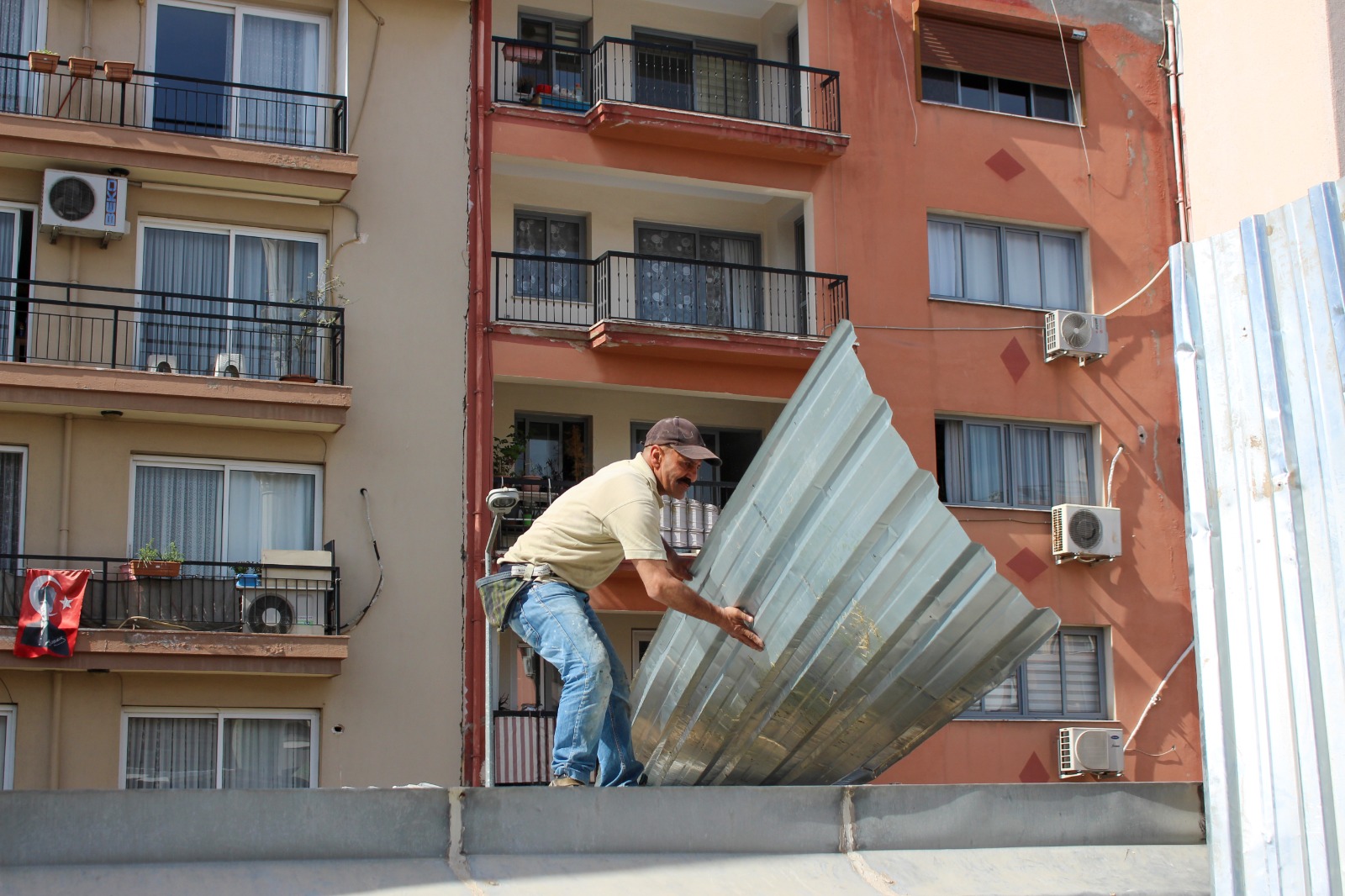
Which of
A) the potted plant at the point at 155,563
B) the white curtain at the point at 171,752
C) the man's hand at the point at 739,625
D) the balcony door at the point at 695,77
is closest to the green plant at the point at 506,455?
the potted plant at the point at 155,563

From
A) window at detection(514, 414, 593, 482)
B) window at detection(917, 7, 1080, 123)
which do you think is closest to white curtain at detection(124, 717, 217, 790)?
window at detection(514, 414, 593, 482)

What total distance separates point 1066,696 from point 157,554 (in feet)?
42.9

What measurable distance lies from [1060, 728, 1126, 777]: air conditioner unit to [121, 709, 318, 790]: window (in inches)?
415

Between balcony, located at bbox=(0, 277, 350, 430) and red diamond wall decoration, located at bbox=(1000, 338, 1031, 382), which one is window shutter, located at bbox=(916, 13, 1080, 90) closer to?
red diamond wall decoration, located at bbox=(1000, 338, 1031, 382)

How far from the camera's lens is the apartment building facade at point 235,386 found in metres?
18.7

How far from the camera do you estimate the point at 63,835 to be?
5.82 m

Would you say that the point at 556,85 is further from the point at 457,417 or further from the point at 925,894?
the point at 925,894

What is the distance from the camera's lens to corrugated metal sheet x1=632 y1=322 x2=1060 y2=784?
7.45 meters

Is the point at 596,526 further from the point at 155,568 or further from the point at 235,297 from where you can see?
the point at 235,297

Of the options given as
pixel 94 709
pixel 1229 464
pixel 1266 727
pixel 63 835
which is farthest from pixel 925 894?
pixel 94 709

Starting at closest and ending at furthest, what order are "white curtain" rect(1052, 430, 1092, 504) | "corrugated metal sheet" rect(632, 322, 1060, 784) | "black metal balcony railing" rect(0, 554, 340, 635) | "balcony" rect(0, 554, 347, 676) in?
"corrugated metal sheet" rect(632, 322, 1060, 784) < "balcony" rect(0, 554, 347, 676) < "black metal balcony railing" rect(0, 554, 340, 635) < "white curtain" rect(1052, 430, 1092, 504)

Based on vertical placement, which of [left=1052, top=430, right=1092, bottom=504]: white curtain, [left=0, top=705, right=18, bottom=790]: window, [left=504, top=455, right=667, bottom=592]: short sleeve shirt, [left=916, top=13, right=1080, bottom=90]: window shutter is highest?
[left=916, top=13, right=1080, bottom=90]: window shutter

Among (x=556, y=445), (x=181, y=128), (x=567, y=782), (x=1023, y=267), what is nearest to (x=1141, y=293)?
(x=1023, y=267)

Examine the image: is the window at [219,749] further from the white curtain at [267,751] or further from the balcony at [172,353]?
the balcony at [172,353]
